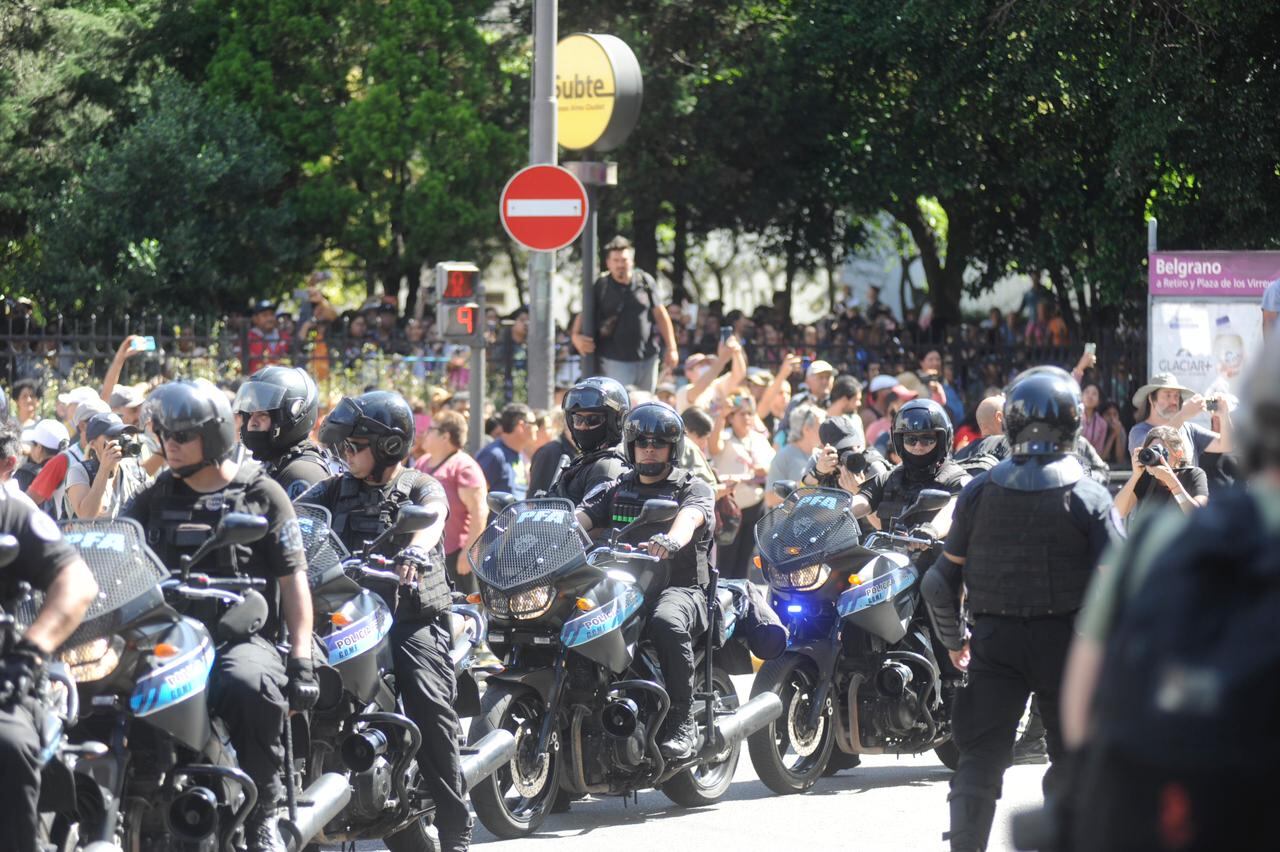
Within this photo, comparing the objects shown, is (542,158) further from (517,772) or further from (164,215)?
(164,215)

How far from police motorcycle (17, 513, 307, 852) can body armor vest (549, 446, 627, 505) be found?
9.97 ft

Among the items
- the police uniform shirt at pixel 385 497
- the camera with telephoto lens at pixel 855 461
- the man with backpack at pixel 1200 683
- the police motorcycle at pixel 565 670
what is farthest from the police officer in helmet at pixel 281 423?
the man with backpack at pixel 1200 683

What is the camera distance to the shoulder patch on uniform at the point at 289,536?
5934mm

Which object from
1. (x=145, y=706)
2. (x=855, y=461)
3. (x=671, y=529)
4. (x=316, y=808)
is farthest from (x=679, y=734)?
(x=145, y=706)

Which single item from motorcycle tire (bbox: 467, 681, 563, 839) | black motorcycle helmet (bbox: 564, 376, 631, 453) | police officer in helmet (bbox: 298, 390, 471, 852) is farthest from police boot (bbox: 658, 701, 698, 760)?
black motorcycle helmet (bbox: 564, 376, 631, 453)

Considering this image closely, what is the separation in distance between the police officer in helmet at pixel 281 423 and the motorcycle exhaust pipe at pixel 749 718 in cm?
205

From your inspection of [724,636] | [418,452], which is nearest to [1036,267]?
[418,452]

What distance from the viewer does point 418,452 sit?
45.6 feet

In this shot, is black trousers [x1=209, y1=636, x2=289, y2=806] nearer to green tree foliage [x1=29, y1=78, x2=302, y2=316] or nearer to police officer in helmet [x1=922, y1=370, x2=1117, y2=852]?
police officer in helmet [x1=922, y1=370, x2=1117, y2=852]

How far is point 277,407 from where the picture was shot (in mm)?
7387

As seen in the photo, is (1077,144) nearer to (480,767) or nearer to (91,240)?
(91,240)

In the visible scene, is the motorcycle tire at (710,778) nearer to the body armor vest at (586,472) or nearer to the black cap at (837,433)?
the body armor vest at (586,472)

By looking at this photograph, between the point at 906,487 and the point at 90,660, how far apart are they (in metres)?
4.82

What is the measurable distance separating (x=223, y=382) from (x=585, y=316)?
2.72m
